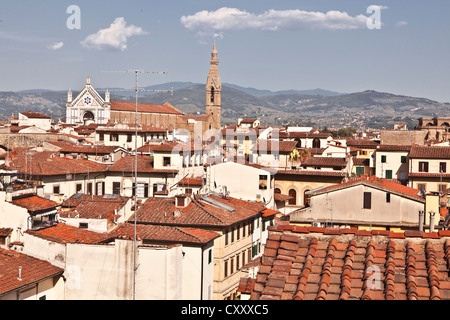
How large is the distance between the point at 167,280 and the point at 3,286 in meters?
3.61

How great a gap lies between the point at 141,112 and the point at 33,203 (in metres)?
97.0

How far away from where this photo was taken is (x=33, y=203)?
72.7ft

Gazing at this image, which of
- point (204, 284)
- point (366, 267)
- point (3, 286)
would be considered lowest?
point (204, 284)

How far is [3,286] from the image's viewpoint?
13.0 m

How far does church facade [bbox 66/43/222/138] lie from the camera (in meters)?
99.6

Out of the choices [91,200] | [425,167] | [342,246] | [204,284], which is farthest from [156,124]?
[342,246]

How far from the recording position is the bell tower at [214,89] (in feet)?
485

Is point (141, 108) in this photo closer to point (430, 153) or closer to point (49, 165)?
point (49, 165)

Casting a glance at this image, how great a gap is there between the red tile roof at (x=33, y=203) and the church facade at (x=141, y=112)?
58032mm

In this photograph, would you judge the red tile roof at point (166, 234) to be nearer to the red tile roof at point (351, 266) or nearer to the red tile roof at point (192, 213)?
the red tile roof at point (192, 213)

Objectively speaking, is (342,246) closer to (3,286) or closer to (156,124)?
(3,286)

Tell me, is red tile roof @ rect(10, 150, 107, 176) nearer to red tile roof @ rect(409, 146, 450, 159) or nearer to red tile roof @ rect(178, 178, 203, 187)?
red tile roof @ rect(178, 178, 203, 187)

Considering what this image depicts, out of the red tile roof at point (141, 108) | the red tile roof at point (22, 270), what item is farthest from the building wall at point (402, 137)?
the red tile roof at point (141, 108)

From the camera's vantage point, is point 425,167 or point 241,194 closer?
point 241,194
